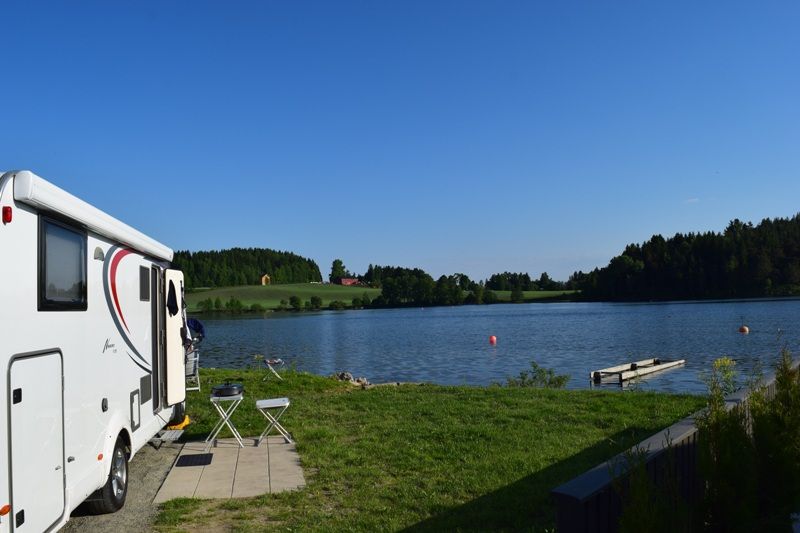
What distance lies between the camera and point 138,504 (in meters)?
6.41

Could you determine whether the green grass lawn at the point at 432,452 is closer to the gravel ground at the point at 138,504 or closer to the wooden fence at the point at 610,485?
the gravel ground at the point at 138,504

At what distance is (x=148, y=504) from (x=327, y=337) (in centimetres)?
4325

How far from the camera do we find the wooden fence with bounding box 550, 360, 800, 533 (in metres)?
3.12

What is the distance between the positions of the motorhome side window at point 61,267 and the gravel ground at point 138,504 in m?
1.94

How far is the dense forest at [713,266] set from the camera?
9912 cm

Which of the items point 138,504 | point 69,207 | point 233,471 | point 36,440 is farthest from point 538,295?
point 36,440

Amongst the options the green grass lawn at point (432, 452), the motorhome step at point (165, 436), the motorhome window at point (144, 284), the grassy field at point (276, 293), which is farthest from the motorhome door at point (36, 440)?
the grassy field at point (276, 293)

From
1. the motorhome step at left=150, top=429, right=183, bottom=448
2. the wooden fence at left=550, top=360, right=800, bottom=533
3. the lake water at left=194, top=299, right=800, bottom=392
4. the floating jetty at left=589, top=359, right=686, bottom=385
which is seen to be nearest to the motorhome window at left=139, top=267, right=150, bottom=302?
the motorhome step at left=150, top=429, right=183, bottom=448

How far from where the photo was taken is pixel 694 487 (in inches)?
182

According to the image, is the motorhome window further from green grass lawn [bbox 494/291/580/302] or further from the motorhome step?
green grass lawn [bbox 494/291/580/302]

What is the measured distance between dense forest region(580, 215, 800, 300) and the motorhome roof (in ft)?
347

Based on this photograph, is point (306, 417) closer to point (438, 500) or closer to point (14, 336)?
point (438, 500)

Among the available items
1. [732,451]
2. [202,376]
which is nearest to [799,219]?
[202,376]

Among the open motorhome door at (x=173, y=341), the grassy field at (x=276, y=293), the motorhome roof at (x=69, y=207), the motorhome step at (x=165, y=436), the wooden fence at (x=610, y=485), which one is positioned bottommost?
the motorhome step at (x=165, y=436)
